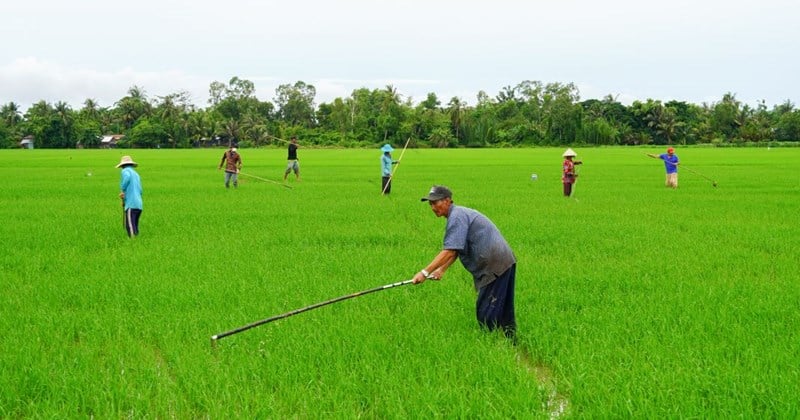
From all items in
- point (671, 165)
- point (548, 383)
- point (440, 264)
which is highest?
point (440, 264)

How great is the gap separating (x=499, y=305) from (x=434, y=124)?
246ft

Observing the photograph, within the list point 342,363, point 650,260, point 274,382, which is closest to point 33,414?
point 274,382

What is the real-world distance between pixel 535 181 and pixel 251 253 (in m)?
15.3

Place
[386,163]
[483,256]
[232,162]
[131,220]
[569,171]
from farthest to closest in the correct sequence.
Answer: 1. [232,162]
2. [386,163]
3. [569,171]
4. [131,220]
5. [483,256]

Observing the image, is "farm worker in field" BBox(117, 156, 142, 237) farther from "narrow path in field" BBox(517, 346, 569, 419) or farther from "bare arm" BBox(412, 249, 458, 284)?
"narrow path in field" BBox(517, 346, 569, 419)

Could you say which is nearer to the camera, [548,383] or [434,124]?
[548,383]

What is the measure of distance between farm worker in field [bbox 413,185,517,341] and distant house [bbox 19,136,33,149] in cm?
8841

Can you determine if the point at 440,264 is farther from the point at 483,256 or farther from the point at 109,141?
the point at 109,141

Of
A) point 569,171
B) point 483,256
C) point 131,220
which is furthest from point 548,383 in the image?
point 569,171

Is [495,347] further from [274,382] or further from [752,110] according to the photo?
[752,110]

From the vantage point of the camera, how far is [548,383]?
14.0ft

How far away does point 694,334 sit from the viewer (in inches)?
197

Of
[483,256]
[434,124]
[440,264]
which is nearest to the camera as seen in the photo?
[440,264]

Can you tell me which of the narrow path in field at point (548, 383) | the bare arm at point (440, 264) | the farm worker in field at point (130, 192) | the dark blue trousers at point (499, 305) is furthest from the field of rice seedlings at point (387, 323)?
the bare arm at point (440, 264)
